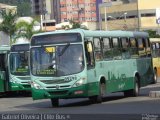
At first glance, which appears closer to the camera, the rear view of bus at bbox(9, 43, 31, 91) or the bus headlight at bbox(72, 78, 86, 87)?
the bus headlight at bbox(72, 78, 86, 87)

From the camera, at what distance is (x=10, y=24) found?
→ 68.9m

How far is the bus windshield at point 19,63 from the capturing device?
32219 mm

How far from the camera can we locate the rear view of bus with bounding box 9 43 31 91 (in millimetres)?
32000

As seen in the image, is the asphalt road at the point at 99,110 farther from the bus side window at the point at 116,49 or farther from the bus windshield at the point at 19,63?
the bus windshield at the point at 19,63

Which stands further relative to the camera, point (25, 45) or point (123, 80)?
point (25, 45)

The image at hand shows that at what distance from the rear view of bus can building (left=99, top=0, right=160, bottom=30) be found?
10910 cm

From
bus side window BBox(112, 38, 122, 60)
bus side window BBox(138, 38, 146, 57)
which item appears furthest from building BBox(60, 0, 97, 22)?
bus side window BBox(112, 38, 122, 60)

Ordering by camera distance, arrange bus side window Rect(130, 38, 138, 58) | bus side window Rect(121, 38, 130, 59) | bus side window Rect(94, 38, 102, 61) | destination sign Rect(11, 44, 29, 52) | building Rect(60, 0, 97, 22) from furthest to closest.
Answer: building Rect(60, 0, 97, 22), destination sign Rect(11, 44, 29, 52), bus side window Rect(130, 38, 138, 58), bus side window Rect(121, 38, 130, 59), bus side window Rect(94, 38, 102, 61)

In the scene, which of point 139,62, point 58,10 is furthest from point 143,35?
point 58,10

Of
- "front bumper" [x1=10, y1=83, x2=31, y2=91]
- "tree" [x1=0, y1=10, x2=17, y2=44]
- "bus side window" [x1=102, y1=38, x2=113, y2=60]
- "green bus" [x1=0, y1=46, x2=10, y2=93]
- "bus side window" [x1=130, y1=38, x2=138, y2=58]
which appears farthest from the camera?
"tree" [x1=0, y1=10, x2=17, y2=44]

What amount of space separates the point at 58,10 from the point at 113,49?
17234 centimetres

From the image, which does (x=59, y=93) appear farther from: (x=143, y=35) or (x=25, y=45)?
(x=25, y=45)

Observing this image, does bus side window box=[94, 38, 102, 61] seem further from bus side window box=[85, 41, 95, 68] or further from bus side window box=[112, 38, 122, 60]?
bus side window box=[112, 38, 122, 60]

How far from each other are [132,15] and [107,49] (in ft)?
425
